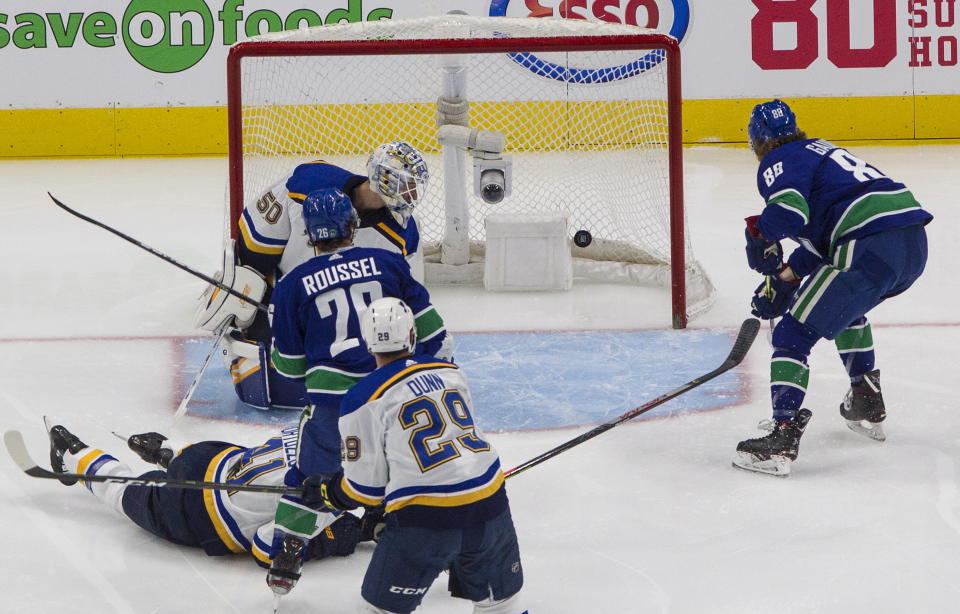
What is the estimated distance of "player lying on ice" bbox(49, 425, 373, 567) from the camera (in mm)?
3008

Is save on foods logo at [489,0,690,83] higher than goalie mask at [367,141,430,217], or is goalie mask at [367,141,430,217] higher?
save on foods logo at [489,0,690,83]

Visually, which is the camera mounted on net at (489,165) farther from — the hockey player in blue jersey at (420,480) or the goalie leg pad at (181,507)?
the hockey player in blue jersey at (420,480)

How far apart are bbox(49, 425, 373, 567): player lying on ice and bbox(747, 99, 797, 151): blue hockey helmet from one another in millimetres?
1501

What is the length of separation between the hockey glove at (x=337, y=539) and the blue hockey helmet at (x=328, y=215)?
631 millimetres

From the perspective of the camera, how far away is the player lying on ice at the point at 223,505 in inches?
118

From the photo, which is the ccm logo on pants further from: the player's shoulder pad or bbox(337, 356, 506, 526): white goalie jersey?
the player's shoulder pad

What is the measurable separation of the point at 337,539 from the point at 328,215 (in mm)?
720

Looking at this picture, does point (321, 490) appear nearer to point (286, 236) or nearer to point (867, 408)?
point (286, 236)

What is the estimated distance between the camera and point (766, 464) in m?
3.60

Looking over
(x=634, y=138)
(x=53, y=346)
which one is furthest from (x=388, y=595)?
(x=634, y=138)

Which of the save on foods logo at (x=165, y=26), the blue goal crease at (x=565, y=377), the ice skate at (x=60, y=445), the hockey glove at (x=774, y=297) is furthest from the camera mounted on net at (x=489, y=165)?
the save on foods logo at (x=165, y=26)

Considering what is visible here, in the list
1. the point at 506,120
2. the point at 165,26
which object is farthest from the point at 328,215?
the point at 165,26

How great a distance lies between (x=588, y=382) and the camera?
447cm

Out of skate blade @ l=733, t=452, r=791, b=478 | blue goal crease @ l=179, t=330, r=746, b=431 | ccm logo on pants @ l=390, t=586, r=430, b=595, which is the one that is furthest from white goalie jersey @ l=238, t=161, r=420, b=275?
ccm logo on pants @ l=390, t=586, r=430, b=595
